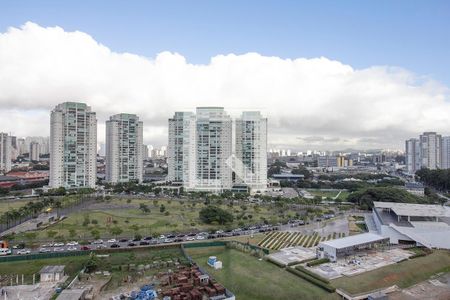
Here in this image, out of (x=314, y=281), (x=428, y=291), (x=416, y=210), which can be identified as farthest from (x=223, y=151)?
(x=428, y=291)

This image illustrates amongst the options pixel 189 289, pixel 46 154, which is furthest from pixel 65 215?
pixel 46 154

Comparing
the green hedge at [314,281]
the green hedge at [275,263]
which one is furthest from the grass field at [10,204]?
the green hedge at [314,281]

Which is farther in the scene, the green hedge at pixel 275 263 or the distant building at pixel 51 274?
the green hedge at pixel 275 263

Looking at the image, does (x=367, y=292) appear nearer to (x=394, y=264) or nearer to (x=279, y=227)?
(x=394, y=264)

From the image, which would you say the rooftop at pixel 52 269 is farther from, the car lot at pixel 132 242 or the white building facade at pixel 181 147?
the white building facade at pixel 181 147

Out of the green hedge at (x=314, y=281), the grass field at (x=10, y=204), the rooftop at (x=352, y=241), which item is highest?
the rooftop at (x=352, y=241)

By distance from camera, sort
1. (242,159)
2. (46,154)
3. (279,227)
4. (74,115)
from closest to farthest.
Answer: (279,227)
(74,115)
(242,159)
(46,154)
